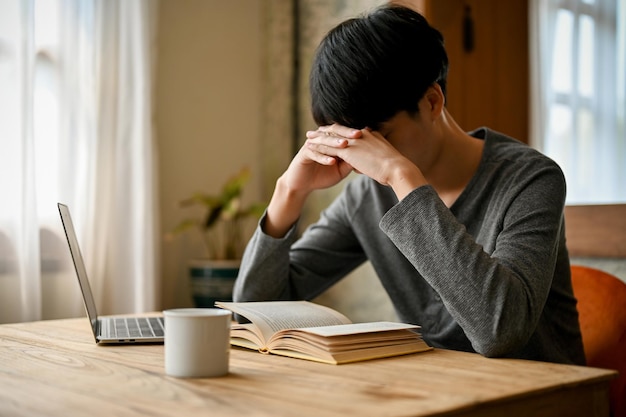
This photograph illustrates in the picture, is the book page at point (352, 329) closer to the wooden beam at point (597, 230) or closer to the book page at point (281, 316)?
the book page at point (281, 316)

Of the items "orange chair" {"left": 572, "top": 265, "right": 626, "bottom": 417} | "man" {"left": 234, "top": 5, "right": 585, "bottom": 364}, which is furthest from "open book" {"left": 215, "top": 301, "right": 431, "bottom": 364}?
"orange chair" {"left": 572, "top": 265, "right": 626, "bottom": 417}

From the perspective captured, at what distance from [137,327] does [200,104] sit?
191 centimetres

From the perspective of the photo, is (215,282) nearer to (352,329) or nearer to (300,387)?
(352,329)

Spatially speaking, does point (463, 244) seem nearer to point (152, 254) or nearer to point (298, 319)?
point (298, 319)

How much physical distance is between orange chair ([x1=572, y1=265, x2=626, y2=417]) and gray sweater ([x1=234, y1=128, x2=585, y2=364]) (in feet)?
0.29

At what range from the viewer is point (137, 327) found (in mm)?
1394

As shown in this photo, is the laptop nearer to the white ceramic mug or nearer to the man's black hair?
the white ceramic mug

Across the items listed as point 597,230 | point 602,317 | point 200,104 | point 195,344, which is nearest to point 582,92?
point 597,230

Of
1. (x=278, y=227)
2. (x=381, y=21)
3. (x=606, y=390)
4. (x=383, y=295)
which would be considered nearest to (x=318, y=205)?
(x=383, y=295)

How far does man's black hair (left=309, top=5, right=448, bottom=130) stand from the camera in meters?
1.30

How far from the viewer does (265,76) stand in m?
3.40

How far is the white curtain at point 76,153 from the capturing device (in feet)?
8.10

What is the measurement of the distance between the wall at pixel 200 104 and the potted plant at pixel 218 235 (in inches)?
2.9

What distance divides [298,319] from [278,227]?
36 cm
